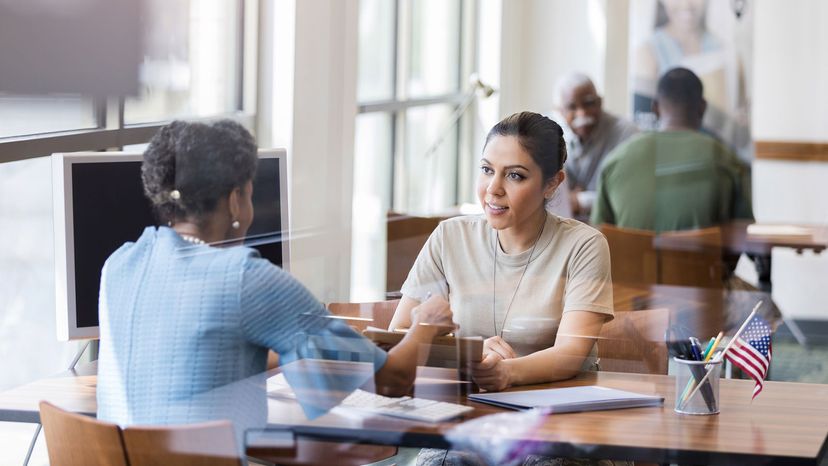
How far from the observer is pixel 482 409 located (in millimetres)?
1721

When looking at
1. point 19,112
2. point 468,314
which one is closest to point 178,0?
point 19,112

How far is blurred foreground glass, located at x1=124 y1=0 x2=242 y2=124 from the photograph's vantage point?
182 centimetres

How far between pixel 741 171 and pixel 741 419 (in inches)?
67.5

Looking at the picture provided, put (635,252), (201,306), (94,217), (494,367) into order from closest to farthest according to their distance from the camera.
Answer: (201,306) < (494,367) < (94,217) < (635,252)

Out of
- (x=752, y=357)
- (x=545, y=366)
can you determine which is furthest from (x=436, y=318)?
(x=752, y=357)

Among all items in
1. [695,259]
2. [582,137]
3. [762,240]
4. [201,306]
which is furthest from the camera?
[762,240]

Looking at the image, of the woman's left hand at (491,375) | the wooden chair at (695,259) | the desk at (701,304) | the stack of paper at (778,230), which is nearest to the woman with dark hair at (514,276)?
the woman's left hand at (491,375)

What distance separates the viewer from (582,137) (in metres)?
2.40

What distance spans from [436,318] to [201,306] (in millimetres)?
368

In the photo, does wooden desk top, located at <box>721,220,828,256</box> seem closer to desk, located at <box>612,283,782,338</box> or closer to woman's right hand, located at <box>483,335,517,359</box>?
desk, located at <box>612,283,782,338</box>

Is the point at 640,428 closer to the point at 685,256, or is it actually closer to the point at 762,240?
the point at 685,256

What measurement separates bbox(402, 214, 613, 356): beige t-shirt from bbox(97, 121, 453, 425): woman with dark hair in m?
0.04

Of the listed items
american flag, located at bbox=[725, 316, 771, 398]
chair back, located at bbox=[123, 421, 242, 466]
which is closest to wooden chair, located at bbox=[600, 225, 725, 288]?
american flag, located at bbox=[725, 316, 771, 398]

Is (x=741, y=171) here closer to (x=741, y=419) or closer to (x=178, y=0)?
(x=741, y=419)
